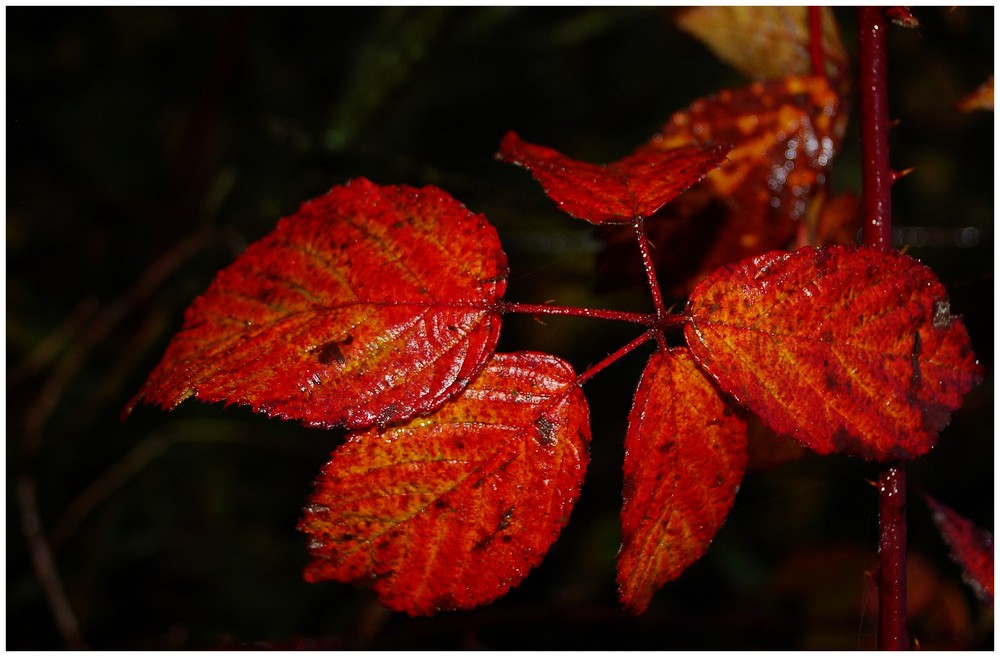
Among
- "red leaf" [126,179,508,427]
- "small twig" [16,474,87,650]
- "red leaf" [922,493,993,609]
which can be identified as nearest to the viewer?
"red leaf" [126,179,508,427]

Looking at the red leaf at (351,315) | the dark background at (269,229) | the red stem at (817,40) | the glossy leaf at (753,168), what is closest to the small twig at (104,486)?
the dark background at (269,229)

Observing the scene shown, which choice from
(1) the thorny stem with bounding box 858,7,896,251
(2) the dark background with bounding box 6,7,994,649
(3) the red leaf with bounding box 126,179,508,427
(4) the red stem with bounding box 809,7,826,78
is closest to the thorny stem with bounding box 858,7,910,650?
(1) the thorny stem with bounding box 858,7,896,251

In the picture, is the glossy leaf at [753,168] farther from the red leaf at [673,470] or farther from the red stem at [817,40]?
the red leaf at [673,470]

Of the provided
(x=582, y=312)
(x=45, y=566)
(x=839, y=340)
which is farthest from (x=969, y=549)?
(x=45, y=566)

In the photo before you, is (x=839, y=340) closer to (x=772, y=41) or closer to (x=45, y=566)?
(x=772, y=41)

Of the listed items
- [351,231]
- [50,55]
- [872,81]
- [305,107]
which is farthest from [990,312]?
[50,55]

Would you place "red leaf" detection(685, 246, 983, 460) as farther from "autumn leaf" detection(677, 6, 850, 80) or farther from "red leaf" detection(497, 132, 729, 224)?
"autumn leaf" detection(677, 6, 850, 80)
